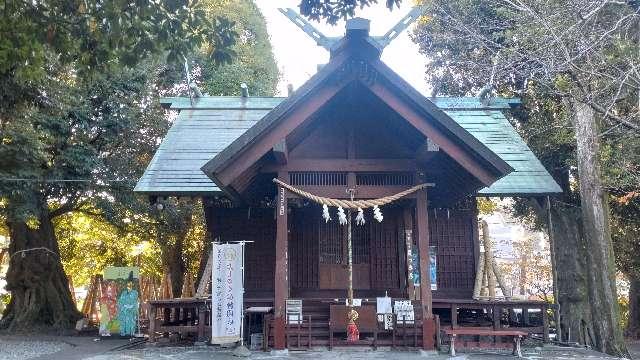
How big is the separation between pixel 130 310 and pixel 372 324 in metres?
8.30

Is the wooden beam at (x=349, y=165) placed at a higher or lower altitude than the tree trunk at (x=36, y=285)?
higher

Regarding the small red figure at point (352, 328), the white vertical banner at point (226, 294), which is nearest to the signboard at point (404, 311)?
the small red figure at point (352, 328)

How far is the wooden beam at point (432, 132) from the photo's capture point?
334 inches

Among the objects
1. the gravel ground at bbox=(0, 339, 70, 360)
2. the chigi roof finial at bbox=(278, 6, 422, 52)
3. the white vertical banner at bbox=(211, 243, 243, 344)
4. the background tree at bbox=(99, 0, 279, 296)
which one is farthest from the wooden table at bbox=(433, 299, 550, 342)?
the gravel ground at bbox=(0, 339, 70, 360)

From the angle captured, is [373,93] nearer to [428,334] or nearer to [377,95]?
[377,95]

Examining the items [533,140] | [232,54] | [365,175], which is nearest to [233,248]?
[365,175]

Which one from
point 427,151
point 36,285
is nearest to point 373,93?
point 427,151

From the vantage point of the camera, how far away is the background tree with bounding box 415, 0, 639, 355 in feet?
26.7

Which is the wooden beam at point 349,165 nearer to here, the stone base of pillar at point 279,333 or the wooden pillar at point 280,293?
the wooden pillar at point 280,293

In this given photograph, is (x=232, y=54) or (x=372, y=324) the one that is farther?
(x=372, y=324)

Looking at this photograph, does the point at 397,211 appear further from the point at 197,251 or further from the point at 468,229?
the point at 197,251

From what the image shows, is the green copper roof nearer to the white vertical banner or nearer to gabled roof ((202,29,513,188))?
the white vertical banner

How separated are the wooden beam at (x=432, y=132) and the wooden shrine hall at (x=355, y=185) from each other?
0.02m

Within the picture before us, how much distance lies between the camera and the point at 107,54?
730 cm
